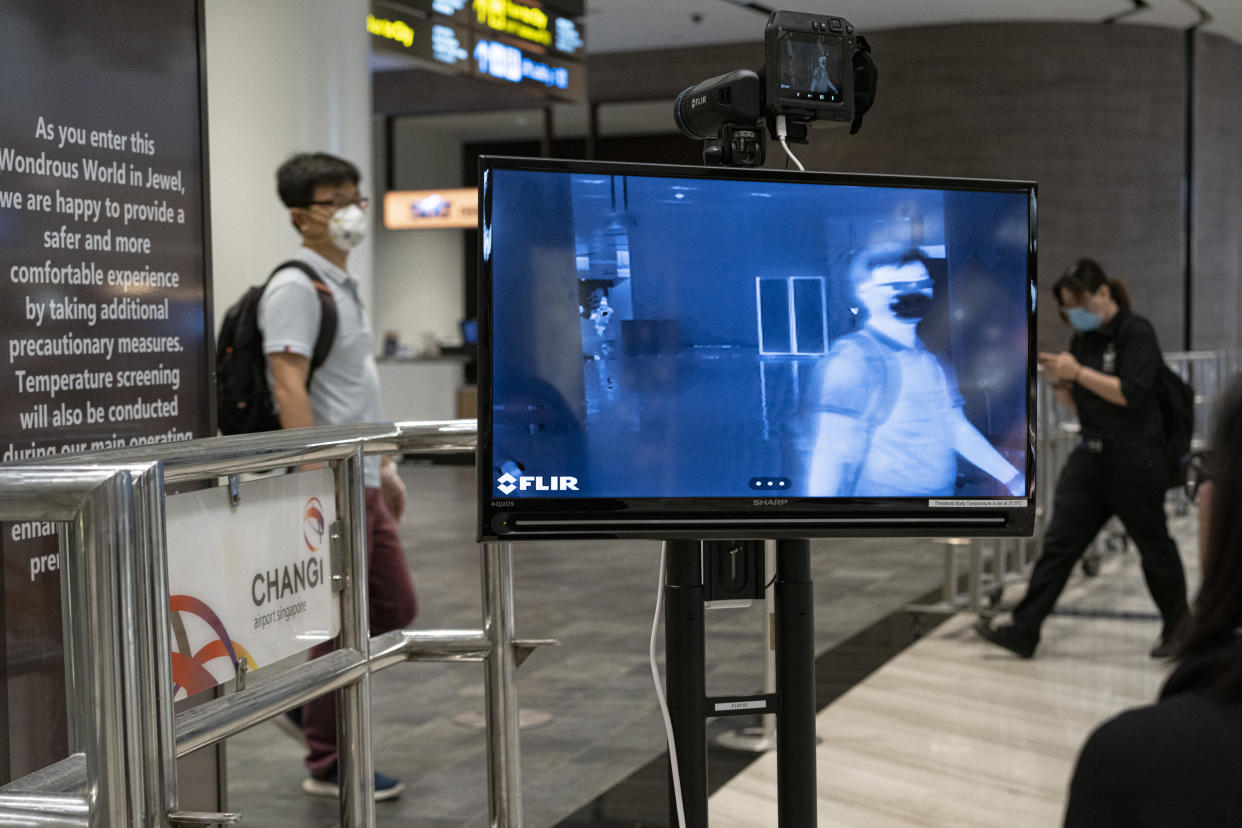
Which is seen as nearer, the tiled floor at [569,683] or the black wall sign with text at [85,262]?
the black wall sign with text at [85,262]

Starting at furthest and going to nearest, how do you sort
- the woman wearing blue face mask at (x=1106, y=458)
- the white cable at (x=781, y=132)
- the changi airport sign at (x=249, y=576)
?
1. the woman wearing blue face mask at (x=1106, y=458)
2. the white cable at (x=781, y=132)
3. the changi airport sign at (x=249, y=576)

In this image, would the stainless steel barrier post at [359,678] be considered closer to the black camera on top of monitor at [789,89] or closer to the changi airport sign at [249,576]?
the changi airport sign at [249,576]

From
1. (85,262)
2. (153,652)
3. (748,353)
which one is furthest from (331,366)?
(153,652)

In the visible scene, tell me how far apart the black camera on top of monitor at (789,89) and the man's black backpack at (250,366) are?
67.4 inches

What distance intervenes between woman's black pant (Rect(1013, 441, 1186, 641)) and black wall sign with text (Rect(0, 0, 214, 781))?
331 centimetres

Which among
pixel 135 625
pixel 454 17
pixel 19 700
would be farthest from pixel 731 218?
pixel 454 17

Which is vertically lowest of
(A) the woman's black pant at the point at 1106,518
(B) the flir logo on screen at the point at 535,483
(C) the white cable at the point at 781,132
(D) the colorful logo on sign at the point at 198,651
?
(A) the woman's black pant at the point at 1106,518

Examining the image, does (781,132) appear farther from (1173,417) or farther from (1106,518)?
(1106,518)

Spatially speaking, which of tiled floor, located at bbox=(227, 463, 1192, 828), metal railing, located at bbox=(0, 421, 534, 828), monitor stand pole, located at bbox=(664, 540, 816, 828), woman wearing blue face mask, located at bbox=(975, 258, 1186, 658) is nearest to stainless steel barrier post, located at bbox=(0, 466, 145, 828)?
metal railing, located at bbox=(0, 421, 534, 828)

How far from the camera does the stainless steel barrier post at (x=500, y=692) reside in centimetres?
212

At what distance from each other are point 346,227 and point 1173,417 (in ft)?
10.3

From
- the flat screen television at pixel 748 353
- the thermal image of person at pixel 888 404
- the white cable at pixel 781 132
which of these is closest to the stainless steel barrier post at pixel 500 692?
the flat screen television at pixel 748 353

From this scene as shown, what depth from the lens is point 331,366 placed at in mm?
3361

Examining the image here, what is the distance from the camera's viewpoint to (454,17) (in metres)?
5.98
